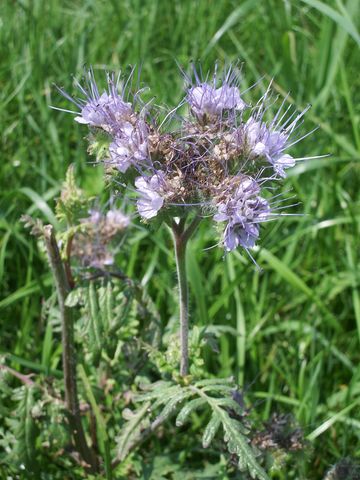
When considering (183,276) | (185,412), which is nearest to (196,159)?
(183,276)

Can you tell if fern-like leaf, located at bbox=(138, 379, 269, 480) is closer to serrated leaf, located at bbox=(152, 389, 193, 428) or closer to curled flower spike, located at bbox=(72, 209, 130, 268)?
serrated leaf, located at bbox=(152, 389, 193, 428)

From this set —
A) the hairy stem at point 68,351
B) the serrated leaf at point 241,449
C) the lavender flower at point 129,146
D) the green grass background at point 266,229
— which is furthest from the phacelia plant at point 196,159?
the green grass background at point 266,229

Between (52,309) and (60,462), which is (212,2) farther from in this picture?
(60,462)

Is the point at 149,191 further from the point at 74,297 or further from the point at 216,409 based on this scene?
the point at 216,409

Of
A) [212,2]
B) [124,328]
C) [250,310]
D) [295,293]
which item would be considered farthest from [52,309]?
[212,2]

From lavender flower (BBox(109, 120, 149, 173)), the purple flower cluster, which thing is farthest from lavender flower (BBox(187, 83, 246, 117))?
lavender flower (BBox(109, 120, 149, 173))

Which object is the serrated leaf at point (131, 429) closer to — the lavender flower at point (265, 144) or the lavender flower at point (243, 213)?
the lavender flower at point (243, 213)
